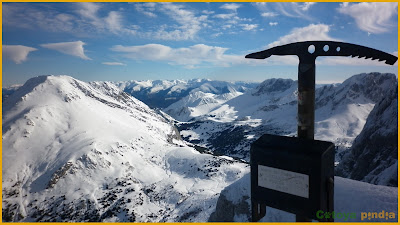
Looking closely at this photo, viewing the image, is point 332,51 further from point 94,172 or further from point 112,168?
point 112,168

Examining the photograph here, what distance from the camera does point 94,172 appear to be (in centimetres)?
6900

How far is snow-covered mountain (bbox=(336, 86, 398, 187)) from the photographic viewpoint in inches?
2389

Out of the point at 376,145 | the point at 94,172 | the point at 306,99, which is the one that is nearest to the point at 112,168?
the point at 94,172

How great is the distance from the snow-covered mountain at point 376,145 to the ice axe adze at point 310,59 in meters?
62.0

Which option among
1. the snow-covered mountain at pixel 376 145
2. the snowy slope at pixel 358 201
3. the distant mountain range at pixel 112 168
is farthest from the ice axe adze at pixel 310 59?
the snow-covered mountain at pixel 376 145

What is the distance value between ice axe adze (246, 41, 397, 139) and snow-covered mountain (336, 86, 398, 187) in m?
62.0

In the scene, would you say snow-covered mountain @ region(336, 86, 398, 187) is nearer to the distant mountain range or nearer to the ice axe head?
the distant mountain range

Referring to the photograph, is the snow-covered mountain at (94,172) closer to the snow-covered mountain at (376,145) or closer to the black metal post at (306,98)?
the snow-covered mountain at (376,145)

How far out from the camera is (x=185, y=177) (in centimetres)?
6950

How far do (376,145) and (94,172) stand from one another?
82.2 m

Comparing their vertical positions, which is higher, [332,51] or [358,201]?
[332,51]

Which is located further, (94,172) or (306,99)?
(94,172)

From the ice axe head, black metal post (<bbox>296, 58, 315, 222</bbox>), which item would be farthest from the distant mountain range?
the ice axe head

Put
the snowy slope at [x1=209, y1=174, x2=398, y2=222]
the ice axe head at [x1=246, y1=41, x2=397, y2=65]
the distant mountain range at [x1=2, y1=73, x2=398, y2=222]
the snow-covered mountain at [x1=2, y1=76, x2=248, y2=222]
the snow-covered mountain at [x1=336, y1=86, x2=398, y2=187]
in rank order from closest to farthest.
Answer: the ice axe head at [x1=246, y1=41, x2=397, y2=65] → the snowy slope at [x1=209, y1=174, x2=398, y2=222] → the distant mountain range at [x1=2, y1=73, x2=398, y2=222] → the snow-covered mountain at [x1=2, y1=76, x2=248, y2=222] → the snow-covered mountain at [x1=336, y1=86, x2=398, y2=187]
